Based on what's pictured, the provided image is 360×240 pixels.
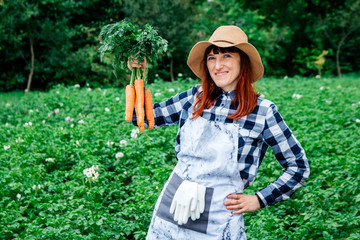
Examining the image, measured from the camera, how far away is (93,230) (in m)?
2.98

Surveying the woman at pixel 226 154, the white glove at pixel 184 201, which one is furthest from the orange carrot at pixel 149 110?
the white glove at pixel 184 201

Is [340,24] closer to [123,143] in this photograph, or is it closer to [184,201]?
[123,143]

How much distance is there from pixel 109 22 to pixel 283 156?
12.6 m

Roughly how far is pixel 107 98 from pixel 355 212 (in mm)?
5278

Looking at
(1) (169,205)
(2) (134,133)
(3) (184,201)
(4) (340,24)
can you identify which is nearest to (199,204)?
(3) (184,201)

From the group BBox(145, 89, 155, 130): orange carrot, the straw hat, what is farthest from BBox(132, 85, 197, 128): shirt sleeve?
the straw hat

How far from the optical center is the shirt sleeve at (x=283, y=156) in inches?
68.0

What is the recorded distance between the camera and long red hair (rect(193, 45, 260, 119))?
1.74m

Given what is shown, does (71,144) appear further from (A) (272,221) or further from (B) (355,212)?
(B) (355,212)

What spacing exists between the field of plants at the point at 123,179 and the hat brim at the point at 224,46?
1.41 m

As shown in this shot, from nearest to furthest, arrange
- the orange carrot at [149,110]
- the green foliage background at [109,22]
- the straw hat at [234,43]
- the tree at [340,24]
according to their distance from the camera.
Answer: the straw hat at [234,43] → the orange carrot at [149,110] → the green foliage background at [109,22] → the tree at [340,24]

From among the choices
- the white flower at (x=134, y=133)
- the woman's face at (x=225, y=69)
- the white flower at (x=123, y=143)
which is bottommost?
the white flower at (x=123, y=143)

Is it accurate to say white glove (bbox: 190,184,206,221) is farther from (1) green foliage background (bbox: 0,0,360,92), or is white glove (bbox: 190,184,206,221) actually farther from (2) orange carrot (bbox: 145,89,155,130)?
(1) green foliage background (bbox: 0,0,360,92)

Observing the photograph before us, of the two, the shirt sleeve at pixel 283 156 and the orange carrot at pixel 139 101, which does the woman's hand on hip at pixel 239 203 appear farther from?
the orange carrot at pixel 139 101
